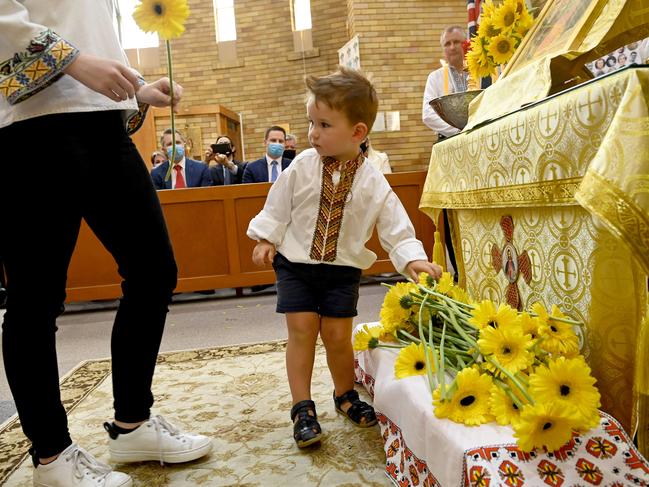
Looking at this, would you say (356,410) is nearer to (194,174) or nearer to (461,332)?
(461,332)

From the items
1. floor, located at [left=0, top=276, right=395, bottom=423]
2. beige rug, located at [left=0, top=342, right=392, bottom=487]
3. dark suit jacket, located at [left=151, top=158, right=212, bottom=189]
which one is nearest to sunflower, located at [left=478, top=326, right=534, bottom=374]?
beige rug, located at [left=0, top=342, right=392, bottom=487]

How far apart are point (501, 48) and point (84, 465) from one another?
2.00 m

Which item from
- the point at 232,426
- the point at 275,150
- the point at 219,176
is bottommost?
the point at 232,426

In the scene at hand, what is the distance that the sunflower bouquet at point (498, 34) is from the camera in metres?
2.15

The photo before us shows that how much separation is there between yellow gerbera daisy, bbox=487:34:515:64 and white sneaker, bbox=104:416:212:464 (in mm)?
1766

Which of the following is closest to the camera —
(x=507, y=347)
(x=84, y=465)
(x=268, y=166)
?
(x=507, y=347)

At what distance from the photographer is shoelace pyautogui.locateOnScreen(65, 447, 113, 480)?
135cm

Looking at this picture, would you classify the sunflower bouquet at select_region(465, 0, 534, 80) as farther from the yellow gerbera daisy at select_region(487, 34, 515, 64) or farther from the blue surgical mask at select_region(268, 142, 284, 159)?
the blue surgical mask at select_region(268, 142, 284, 159)

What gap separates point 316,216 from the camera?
172cm

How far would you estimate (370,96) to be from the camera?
5.58 ft

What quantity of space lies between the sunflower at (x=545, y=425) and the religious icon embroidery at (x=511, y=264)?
1.87 feet

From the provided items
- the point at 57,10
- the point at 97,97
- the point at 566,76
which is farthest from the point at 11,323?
the point at 566,76

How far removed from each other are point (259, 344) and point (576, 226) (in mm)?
2007

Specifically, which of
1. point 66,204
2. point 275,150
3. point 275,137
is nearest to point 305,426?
point 66,204
